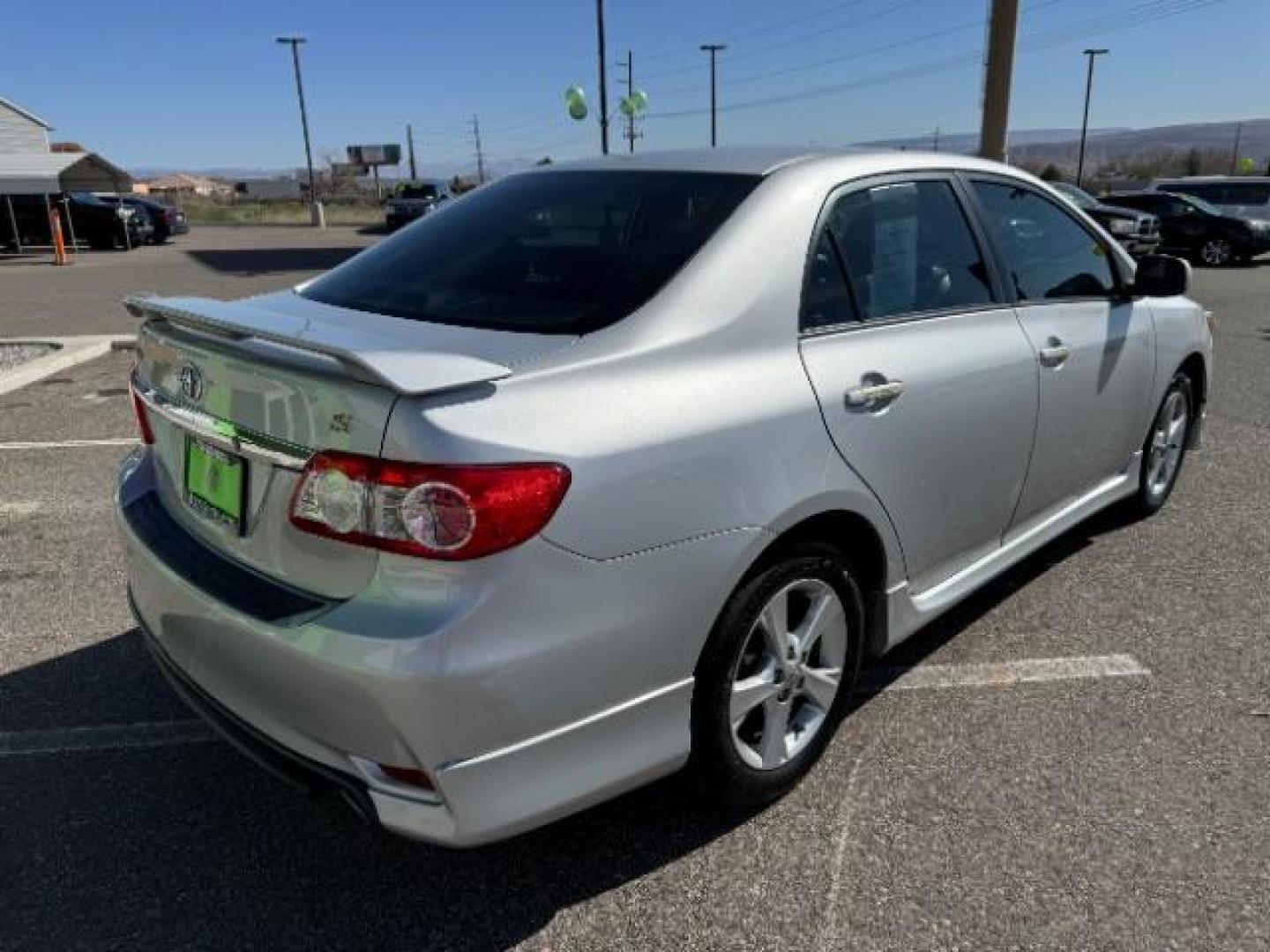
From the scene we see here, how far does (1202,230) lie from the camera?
20.2 meters

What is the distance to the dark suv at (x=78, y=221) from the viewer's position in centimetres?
2705

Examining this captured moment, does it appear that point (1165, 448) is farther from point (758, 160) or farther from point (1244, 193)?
point (1244, 193)

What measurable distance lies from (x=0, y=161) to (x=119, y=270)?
462 inches

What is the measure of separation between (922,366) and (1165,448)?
8.41 ft

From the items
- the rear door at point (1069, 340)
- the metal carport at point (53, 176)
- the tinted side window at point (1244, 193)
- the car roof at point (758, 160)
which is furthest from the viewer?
the metal carport at point (53, 176)

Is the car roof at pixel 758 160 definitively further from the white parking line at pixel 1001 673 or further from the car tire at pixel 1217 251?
the car tire at pixel 1217 251

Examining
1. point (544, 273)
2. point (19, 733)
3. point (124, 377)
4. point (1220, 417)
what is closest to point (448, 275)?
point (544, 273)

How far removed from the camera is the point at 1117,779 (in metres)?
2.80

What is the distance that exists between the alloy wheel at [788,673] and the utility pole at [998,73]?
20977 millimetres

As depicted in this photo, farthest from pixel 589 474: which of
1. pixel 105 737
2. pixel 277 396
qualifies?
pixel 105 737

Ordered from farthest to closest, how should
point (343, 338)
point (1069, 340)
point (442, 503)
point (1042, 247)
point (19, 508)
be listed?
point (19, 508), point (1042, 247), point (1069, 340), point (343, 338), point (442, 503)

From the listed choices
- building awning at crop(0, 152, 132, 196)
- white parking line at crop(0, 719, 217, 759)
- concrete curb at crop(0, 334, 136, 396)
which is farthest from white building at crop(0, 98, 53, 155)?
white parking line at crop(0, 719, 217, 759)

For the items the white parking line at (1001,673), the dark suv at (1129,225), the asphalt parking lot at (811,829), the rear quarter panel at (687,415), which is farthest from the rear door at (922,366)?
the dark suv at (1129,225)

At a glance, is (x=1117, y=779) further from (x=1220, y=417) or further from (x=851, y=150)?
(x=1220, y=417)
